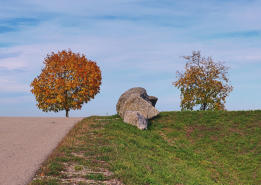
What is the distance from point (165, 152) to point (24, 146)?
9222mm

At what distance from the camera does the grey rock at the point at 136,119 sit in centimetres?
2710

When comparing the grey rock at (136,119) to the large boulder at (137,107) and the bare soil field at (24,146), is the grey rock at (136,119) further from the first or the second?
the bare soil field at (24,146)

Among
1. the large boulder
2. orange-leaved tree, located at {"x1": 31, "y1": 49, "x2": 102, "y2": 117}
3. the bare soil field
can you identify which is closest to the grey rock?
the large boulder

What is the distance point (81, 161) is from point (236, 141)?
15705 mm

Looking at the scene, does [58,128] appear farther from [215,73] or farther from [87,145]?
[215,73]

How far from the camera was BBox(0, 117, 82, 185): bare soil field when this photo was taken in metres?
12.9

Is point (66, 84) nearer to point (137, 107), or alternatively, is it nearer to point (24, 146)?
point (137, 107)

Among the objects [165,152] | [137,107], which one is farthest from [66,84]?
[165,152]

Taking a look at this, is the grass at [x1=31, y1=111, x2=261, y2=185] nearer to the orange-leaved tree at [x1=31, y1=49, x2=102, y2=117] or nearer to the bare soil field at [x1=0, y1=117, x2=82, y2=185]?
the bare soil field at [x1=0, y1=117, x2=82, y2=185]

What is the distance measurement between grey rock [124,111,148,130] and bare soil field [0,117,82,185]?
520 centimetres

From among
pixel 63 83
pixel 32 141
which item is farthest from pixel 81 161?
pixel 63 83

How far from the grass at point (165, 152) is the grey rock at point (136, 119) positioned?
0.73m

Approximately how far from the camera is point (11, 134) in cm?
2239

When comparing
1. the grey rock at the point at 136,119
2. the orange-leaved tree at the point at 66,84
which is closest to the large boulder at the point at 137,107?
the grey rock at the point at 136,119
